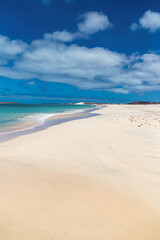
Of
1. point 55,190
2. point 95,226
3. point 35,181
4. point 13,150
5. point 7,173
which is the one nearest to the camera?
point 95,226

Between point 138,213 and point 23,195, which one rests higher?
point 23,195

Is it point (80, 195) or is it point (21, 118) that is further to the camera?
point (21, 118)

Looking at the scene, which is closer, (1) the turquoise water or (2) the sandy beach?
(2) the sandy beach

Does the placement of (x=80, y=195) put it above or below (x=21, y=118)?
below

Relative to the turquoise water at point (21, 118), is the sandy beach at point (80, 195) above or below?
below

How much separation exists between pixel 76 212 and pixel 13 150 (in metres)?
4.16

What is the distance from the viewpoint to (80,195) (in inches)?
114

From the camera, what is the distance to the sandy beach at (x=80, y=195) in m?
2.08

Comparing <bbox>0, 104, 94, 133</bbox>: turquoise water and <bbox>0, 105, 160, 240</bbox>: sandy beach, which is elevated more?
<bbox>0, 104, 94, 133</bbox>: turquoise water

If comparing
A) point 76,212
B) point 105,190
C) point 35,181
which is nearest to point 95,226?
point 76,212

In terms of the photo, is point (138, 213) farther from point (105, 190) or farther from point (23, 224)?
point (23, 224)

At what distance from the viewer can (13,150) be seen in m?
5.65

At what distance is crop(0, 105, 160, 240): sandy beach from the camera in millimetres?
2078

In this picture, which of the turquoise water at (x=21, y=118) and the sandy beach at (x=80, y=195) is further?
the turquoise water at (x=21, y=118)
